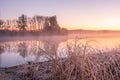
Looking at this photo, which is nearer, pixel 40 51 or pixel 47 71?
pixel 40 51

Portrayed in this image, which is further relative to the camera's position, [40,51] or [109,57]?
[109,57]

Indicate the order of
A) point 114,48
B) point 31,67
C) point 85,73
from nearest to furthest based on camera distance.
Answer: point 85,73 < point 31,67 < point 114,48

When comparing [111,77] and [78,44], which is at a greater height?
[78,44]

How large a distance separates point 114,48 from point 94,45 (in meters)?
1.23

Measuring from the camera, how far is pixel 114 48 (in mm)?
7660

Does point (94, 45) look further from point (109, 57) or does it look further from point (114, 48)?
point (114, 48)

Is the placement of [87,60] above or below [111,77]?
above

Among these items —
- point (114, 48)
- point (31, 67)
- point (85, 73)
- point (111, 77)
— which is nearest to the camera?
point (85, 73)

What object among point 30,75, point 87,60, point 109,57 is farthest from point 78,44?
point 30,75

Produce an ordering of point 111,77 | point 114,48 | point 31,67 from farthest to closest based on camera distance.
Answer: point 114,48 → point 31,67 → point 111,77

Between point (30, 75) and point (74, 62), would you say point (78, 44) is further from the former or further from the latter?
point (30, 75)

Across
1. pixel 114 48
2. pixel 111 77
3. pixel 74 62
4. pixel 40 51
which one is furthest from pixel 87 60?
pixel 114 48

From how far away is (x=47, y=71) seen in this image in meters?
6.29

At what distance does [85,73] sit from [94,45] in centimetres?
→ 136
